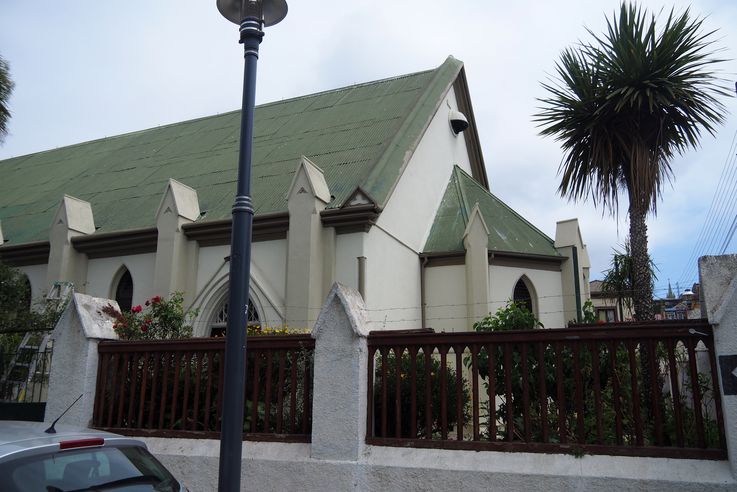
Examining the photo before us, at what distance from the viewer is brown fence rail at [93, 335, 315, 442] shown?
23.0ft

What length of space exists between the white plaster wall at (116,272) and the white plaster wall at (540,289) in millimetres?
9397

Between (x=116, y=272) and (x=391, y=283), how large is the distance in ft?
27.0

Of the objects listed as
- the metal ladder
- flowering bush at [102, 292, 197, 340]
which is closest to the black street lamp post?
flowering bush at [102, 292, 197, 340]

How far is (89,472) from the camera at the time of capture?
413cm

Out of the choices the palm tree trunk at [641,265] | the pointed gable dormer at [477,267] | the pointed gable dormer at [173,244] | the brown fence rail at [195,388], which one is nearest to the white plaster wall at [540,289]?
the pointed gable dormer at [477,267]

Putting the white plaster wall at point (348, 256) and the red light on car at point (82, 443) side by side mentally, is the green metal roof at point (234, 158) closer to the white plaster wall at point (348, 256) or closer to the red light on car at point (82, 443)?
the white plaster wall at point (348, 256)

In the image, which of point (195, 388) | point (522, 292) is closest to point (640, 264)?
point (195, 388)

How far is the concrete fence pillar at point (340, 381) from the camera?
6426 mm

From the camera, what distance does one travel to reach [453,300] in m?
16.5

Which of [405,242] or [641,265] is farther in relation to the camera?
[405,242]

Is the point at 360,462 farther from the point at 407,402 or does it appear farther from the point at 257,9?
the point at 257,9

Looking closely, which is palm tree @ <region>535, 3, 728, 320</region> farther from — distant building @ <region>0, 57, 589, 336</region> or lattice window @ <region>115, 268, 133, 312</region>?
lattice window @ <region>115, 268, 133, 312</region>

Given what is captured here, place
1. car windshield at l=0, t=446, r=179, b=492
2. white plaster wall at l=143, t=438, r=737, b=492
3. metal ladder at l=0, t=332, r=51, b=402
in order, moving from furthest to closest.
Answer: metal ladder at l=0, t=332, r=51, b=402, white plaster wall at l=143, t=438, r=737, b=492, car windshield at l=0, t=446, r=179, b=492

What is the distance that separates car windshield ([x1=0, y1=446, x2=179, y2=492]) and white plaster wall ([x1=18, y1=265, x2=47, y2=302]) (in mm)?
16197
